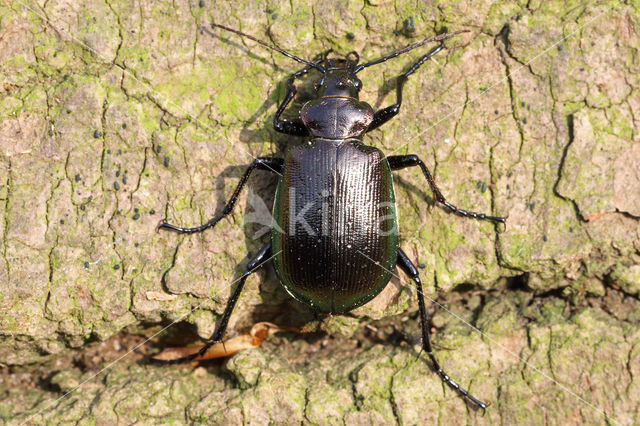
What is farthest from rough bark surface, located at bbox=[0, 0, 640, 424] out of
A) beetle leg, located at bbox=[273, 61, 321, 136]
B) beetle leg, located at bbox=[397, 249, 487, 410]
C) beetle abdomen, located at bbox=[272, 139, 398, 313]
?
beetle abdomen, located at bbox=[272, 139, 398, 313]

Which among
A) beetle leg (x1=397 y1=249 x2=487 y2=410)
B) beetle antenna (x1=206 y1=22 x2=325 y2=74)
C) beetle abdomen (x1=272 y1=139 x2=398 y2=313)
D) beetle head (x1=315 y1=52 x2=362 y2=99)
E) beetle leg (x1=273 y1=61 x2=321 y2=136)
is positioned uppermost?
beetle antenna (x1=206 y1=22 x2=325 y2=74)

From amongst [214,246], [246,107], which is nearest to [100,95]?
[246,107]

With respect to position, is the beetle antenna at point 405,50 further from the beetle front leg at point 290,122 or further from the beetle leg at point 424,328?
the beetle leg at point 424,328

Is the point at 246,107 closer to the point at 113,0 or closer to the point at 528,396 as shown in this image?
the point at 113,0

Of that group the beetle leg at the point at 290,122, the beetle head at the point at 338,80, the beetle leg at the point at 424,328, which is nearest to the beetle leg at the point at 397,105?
the beetle head at the point at 338,80

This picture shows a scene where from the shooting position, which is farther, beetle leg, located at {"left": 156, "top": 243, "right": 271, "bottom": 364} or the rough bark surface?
beetle leg, located at {"left": 156, "top": 243, "right": 271, "bottom": 364}

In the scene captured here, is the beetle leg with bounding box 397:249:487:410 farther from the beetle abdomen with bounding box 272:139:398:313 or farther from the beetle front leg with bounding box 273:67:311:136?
the beetle front leg with bounding box 273:67:311:136
